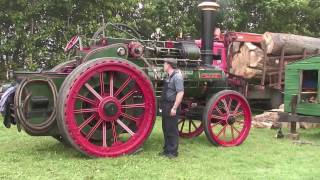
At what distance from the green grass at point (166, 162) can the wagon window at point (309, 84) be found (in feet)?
5.78

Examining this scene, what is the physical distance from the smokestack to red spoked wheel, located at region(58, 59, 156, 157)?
6.24 feet

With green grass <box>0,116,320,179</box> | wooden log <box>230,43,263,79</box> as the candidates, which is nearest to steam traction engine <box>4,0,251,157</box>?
green grass <box>0,116,320,179</box>

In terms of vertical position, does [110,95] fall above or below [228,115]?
above

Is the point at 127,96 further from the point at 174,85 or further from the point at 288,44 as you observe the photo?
the point at 288,44

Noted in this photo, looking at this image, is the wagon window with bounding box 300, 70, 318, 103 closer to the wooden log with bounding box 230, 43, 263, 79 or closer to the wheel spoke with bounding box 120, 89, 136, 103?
the wooden log with bounding box 230, 43, 263, 79

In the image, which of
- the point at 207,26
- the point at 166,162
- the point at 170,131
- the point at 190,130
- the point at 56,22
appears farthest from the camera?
the point at 56,22

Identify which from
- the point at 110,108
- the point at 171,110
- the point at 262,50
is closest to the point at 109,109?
the point at 110,108

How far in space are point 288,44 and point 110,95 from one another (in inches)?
344

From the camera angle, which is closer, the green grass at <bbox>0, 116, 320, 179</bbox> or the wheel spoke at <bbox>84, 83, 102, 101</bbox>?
the green grass at <bbox>0, 116, 320, 179</bbox>

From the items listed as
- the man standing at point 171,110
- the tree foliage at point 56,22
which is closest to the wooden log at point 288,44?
the tree foliage at point 56,22

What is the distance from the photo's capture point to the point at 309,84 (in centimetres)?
1163

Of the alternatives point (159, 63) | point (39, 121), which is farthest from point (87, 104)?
point (159, 63)

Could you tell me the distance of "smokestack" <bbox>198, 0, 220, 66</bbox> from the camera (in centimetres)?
932

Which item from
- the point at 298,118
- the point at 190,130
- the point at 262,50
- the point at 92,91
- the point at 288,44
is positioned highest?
the point at 288,44
